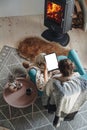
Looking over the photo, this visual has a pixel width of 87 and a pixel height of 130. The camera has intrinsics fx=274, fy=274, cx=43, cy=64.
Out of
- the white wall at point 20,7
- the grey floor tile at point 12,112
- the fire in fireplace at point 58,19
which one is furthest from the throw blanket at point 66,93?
the white wall at point 20,7

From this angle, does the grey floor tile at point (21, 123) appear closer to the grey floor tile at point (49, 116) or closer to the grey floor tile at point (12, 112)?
the grey floor tile at point (12, 112)

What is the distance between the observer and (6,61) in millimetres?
4184

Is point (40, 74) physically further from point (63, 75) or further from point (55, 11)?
point (55, 11)

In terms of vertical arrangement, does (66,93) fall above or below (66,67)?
below

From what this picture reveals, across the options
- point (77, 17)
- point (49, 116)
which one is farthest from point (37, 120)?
point (77, 17)

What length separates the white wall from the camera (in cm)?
469

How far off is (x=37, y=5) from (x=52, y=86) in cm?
227

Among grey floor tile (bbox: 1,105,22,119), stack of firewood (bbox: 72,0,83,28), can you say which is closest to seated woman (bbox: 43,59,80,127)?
grey floor tile (bbox: 1,105,22,119)

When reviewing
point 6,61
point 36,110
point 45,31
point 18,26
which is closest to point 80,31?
point 45,31

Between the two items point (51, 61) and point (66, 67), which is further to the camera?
point (51, 61)

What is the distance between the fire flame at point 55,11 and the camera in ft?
13.7

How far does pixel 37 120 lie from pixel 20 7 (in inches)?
85.6

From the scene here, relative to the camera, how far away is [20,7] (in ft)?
15.8

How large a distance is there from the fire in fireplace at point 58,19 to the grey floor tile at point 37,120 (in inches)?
57.5
